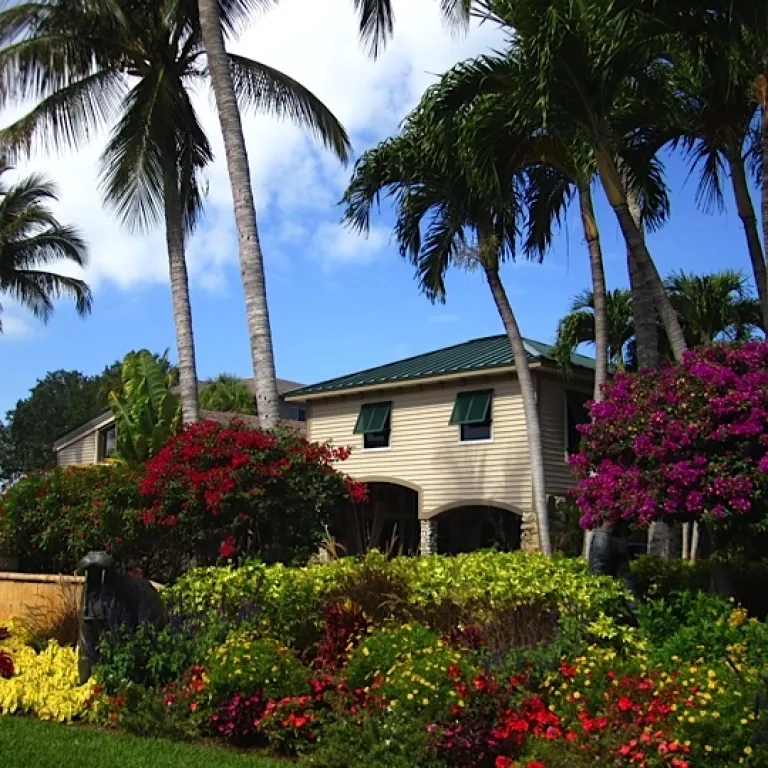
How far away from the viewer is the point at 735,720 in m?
5.64

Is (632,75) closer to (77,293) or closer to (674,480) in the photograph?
(674,480)

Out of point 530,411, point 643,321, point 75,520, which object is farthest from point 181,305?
point 643,321

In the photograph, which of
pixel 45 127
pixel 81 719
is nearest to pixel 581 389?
pixel 45 127

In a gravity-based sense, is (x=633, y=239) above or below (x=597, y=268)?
below

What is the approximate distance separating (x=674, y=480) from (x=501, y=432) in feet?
44.3

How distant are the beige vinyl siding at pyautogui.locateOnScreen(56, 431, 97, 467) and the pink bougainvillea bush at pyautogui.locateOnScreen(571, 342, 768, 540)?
2837 centimetres

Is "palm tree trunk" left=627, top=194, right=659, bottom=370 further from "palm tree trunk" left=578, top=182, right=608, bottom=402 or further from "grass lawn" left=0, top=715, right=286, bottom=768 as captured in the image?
"grass lawn" left=0, top=715, right=286, bottom=768

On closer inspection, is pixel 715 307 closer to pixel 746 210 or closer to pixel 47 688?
pixel 746 210

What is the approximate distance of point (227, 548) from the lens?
1088 centimetres

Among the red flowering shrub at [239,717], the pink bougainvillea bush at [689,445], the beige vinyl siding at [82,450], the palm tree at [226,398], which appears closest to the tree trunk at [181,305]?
the pink bougainvillea bush at [689,445]

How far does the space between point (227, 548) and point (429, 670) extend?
4832 millimetres

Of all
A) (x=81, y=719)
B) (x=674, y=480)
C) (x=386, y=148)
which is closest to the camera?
(x=81, y=719)

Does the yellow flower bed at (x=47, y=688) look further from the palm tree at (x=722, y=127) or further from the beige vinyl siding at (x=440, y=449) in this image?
the beige vinyl siding at (x=440, y=449)

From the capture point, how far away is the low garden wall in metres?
10.4
